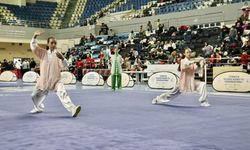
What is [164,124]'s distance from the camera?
6734mm

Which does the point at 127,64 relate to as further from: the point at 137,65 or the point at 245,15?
the point at 245,15

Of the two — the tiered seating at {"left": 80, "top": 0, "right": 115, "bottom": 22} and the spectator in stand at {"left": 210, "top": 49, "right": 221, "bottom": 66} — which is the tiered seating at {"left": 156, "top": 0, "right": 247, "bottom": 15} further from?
the tiered seating at {"left": 80, "top": 0, "right": 115, "bottom": 22}

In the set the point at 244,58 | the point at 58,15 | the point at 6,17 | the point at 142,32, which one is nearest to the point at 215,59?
the point at 244,58

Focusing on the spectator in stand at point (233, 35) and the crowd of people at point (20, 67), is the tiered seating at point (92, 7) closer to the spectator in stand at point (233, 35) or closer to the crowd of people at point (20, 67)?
the crowd of people at point (20, 67)

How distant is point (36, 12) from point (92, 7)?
6.19 metres

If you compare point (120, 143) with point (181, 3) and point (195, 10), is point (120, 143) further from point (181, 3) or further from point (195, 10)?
point (181, 3)

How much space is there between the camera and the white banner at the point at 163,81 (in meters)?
16.2

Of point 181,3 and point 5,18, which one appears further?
point 5,18

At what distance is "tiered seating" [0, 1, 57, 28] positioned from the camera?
39625mm

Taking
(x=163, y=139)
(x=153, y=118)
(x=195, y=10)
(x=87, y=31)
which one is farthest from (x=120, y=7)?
(x=163, y=139)

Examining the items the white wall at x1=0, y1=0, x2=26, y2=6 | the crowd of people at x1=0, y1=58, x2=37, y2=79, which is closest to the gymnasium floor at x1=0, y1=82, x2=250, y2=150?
the crowd of people at x1=0, y1=58, x2=37, y2=79

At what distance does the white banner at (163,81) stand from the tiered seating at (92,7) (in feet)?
73.9

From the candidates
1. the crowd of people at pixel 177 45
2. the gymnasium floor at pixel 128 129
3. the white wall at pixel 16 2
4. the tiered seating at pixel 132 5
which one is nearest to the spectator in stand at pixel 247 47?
the crowd of people at pixel 177 45

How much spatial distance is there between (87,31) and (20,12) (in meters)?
8.16
